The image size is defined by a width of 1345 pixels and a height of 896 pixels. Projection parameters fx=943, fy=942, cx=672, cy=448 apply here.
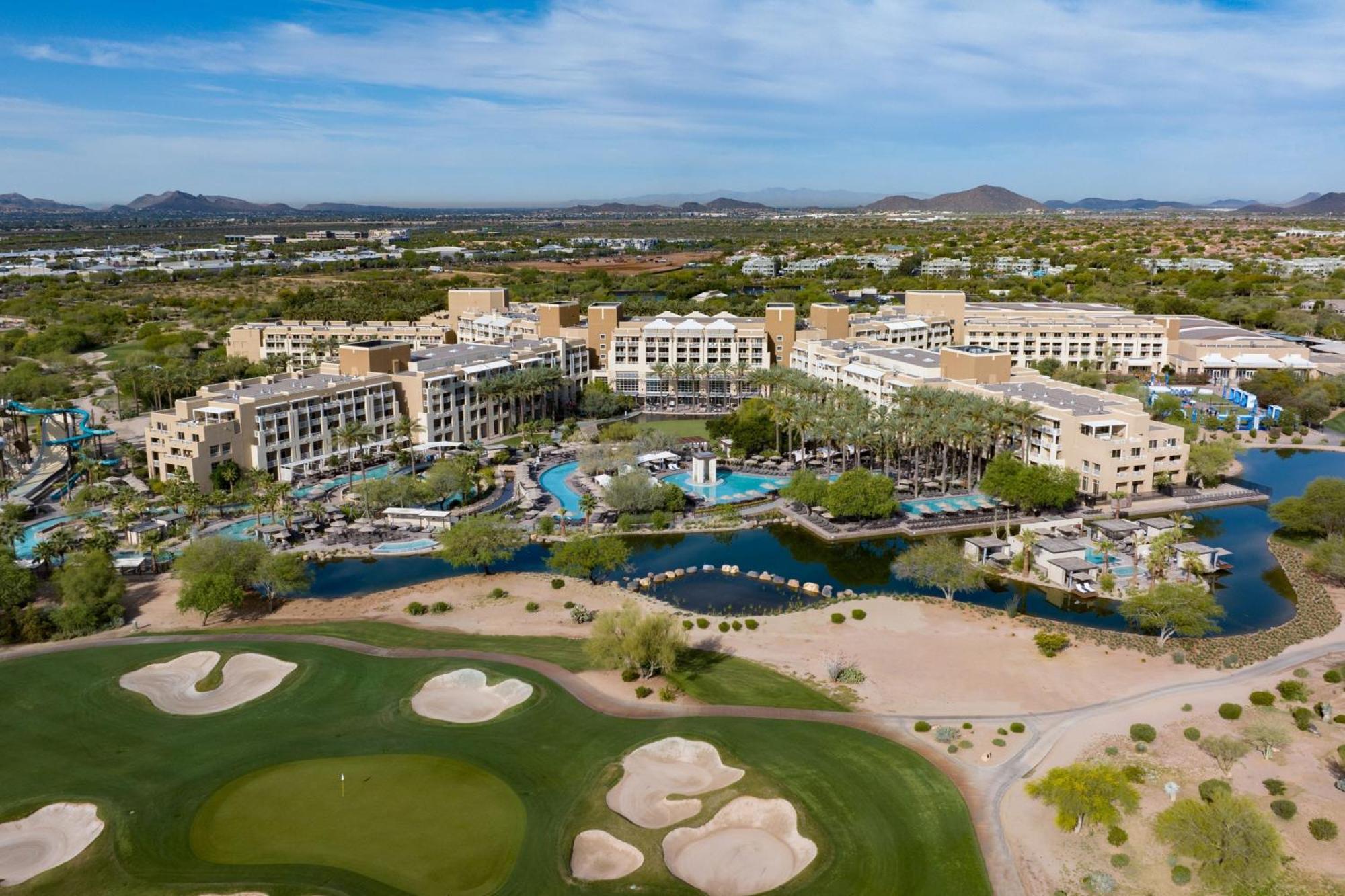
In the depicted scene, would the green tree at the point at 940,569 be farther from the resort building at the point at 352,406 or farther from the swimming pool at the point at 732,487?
the resort building at the point at 352,406

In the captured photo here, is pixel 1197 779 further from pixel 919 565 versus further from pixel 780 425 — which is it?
pixel 780 425

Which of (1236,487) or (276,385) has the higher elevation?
(276,385)

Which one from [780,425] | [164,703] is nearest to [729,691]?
[164,703]

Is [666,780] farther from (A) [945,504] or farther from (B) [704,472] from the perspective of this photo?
(B) [704,472]

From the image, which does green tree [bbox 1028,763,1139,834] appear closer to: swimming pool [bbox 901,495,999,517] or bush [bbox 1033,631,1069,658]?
bush [bbox 1033,631,1069,658]

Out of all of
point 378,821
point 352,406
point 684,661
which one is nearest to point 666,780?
point 684,661

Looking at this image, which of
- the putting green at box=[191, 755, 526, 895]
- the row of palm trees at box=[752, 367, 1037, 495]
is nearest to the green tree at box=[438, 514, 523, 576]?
the putting green at box=[191, 755, 526, 895]

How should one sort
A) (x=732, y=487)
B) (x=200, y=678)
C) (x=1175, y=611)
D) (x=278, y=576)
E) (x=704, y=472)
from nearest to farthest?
1. (x=200, y=678)
2. (x=1175, y=611)
3. (x=278, y=576)
4. (x=732, y=487)
5. (x=704, y=472)
